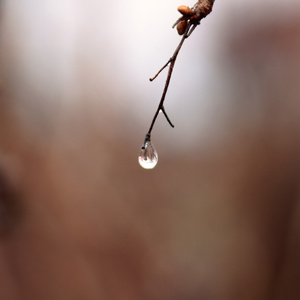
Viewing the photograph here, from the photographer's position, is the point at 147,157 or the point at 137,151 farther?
the point at 137,151

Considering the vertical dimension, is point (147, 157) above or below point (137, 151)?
below

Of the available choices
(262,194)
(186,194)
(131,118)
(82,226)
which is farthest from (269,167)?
(82,226)

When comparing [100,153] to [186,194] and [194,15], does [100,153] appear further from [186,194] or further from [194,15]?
[194,15]

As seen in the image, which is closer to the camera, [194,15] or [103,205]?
[194,15]

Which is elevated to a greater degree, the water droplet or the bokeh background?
the bokeh background

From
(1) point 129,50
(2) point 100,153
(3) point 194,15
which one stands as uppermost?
(1) point 129,50

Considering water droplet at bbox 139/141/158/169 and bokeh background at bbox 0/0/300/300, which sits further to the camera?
bokeh background at bbox 0/0/300/300

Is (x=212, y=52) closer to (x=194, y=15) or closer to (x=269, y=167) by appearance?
(x=269, y=167)

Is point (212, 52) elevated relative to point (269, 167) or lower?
elevated
